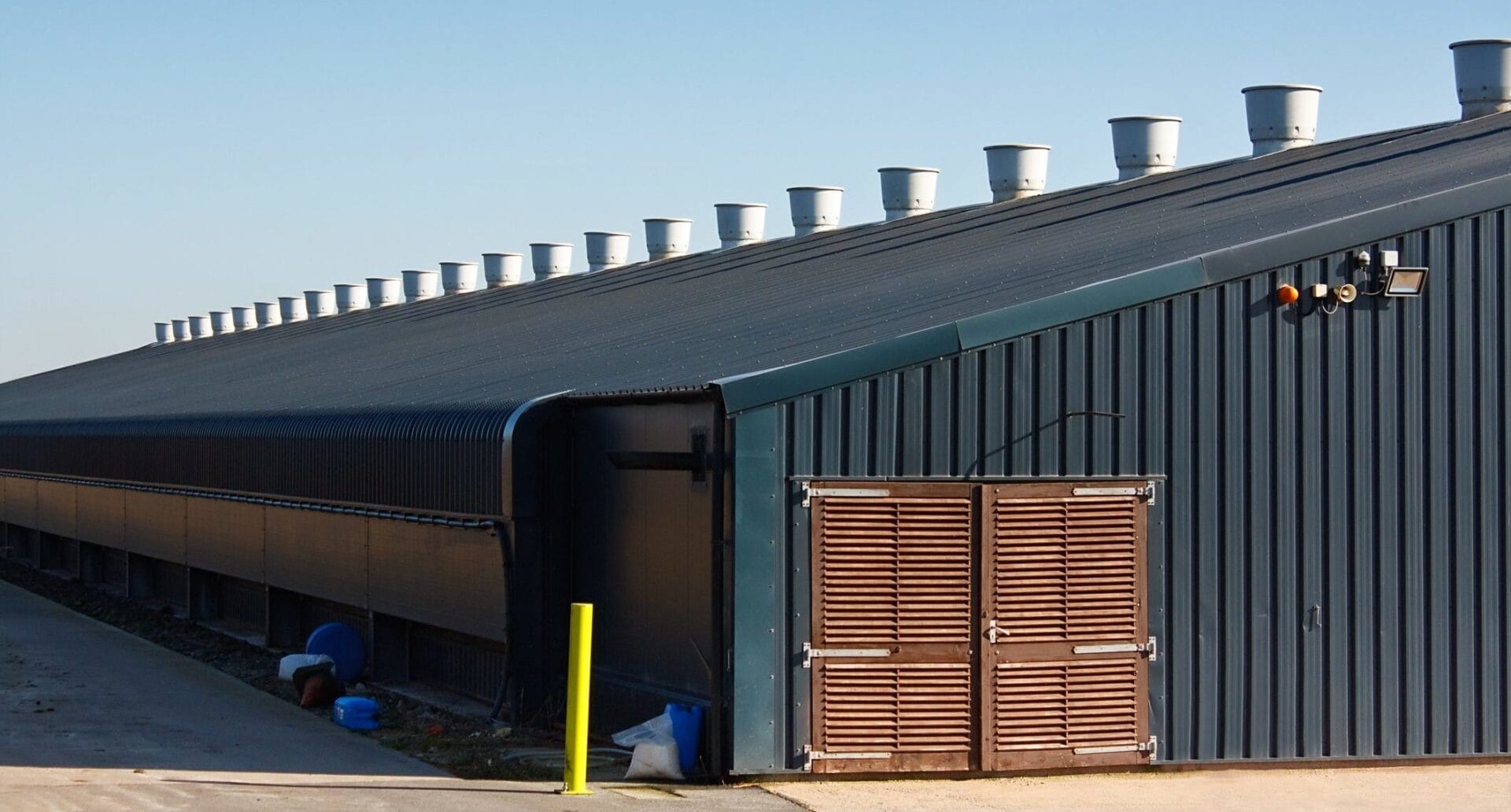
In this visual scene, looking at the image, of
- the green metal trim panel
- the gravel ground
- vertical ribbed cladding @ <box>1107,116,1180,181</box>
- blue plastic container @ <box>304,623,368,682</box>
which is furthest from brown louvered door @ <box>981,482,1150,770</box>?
vertical ribbed cladding @ <box>1107,116,1180,181</box>

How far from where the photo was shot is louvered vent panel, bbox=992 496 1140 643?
40.9 ft

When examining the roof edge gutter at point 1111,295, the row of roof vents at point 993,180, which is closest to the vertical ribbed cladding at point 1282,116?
the row of roof vents at point 993,180

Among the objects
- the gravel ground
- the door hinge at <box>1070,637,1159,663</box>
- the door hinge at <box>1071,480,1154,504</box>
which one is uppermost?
the door hinge at <box>1071,480,1154,504</box>

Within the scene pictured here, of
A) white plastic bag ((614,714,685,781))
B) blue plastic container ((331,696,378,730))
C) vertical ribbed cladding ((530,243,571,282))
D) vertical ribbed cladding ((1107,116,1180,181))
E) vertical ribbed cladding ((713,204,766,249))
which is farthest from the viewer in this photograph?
vertical ribbed cladding ((530,243,571,282))

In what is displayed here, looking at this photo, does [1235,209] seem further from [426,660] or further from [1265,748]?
[426,660]

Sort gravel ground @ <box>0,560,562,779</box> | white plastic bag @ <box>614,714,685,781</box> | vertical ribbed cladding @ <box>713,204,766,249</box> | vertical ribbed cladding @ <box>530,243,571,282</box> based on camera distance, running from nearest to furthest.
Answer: white plastic bag @ <box>614,714,685,781</box> → gravel ground @ <box>0,560,562,779</box> → vertical ribbed cladding @ <box>713,204,766,249</box> → vertical ribbed cladding @ <box>530,243,571,282</box>

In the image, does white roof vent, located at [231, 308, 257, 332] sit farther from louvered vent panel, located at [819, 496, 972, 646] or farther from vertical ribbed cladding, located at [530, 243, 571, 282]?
louvered vent panel, located at [819, 496, 972, 646]

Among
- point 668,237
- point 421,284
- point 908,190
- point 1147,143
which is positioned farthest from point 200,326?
point 1147,143

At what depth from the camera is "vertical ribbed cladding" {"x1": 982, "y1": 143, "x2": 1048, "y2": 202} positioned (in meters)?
28.1

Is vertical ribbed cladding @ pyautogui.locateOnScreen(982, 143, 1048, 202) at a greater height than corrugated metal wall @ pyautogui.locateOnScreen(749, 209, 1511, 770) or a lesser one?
greater

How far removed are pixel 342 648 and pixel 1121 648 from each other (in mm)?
8401

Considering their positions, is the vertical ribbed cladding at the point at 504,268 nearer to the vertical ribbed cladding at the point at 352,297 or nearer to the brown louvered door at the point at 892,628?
the vertical ribbed cladding at the point at 352,297

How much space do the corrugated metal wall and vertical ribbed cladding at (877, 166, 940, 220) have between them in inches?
720

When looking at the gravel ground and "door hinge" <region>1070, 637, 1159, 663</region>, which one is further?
the gravel ground
